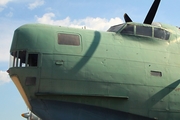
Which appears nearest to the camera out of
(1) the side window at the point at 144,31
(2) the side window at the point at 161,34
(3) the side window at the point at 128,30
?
(3) the side window at the point at 128,30

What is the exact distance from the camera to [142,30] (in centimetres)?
1359

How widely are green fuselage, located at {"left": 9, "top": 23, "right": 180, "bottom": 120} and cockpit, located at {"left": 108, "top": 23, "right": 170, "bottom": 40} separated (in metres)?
0.30

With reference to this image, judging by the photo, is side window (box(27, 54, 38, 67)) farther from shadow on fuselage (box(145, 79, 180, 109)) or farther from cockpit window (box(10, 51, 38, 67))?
shadow on fuselage (box(145, 79, 180, 109))

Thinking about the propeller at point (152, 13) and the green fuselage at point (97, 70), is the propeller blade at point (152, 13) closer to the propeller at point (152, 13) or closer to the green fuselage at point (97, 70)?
the propeller at point (152, 13)

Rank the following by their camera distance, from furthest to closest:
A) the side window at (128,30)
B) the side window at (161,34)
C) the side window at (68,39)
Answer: the side window at (161,34) < the side window at (128,30) < the side window at (68,39)

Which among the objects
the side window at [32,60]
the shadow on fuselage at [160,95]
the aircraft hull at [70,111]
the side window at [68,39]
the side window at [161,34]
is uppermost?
the side window at [161,34]

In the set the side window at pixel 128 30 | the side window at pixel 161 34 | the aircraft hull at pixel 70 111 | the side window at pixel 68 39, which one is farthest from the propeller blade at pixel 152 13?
the aircraft hull at pixel 70 111

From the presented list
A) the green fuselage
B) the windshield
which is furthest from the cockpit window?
the windshield

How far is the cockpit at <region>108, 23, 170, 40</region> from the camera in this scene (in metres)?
13.4

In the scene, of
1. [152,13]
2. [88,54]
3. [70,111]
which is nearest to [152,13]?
[152,13]

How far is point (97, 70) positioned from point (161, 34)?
14.0ft

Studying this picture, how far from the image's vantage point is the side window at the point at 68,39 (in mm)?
11930

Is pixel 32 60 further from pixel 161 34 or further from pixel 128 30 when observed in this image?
pixel 161 34

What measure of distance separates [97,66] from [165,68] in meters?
3.38
